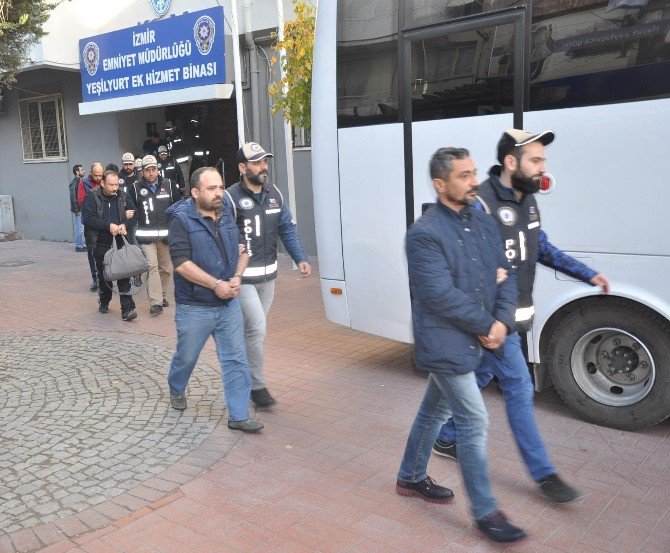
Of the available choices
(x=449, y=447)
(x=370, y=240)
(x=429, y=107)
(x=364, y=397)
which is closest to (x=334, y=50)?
(x=429, y=107)

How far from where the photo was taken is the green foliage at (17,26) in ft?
25.0

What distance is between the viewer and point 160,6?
14336 mm

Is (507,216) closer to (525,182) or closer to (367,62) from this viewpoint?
(525,182)

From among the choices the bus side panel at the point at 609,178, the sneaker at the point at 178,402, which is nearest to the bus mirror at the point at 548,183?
the bus side panel at the point at 609,178

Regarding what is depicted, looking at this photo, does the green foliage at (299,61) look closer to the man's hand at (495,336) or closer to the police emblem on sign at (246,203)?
the police emblem on sign at (246,203)

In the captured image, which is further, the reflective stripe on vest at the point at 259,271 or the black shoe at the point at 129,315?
the black shoe at the point at 129,315

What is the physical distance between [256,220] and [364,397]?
1.65m

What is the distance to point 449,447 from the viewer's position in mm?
4488

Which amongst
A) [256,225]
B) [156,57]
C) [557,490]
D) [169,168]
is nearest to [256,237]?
[256,225]

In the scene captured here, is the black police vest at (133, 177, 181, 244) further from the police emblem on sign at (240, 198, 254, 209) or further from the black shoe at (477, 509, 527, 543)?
the black shoe at (477, 509, 527, 543)

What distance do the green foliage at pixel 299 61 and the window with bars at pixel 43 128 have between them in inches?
388

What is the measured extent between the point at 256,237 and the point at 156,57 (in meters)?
9.44

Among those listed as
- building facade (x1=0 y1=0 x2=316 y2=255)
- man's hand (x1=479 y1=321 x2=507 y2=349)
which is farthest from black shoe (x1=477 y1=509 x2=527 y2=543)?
building facade (x1=0 y1=0 x2=316 y2=255)

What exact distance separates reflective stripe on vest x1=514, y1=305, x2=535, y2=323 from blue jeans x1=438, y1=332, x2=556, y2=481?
0.10 m
